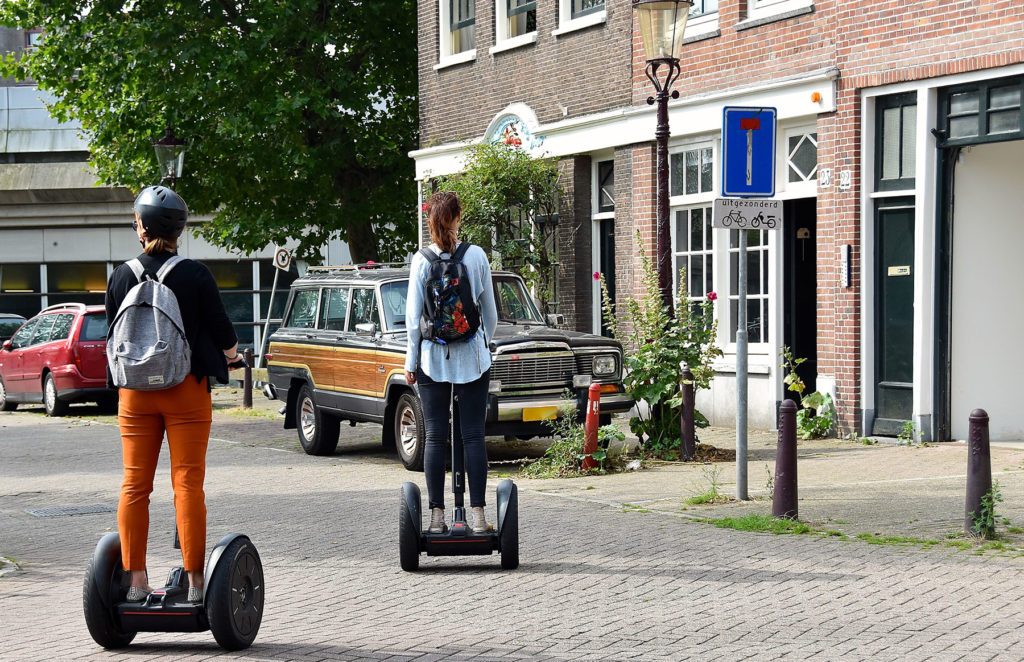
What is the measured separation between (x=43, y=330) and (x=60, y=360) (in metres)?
1.30

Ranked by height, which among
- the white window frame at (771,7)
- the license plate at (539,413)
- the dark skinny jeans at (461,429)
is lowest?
the license plate at (539,413)

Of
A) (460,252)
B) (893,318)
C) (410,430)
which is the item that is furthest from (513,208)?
(460,252)

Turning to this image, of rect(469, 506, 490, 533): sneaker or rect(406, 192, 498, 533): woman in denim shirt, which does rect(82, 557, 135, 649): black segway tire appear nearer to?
rect(406, 192, 498, 533): woman in denim shirt

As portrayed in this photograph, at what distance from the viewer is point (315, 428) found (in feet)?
48.8

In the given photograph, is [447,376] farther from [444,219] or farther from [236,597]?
[236,597]

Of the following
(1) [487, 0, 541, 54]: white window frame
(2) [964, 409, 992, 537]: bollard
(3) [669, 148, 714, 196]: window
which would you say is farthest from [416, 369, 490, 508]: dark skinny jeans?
(1) [487, 0, 541, 54]: white window frame

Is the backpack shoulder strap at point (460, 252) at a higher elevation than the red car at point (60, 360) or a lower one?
higher

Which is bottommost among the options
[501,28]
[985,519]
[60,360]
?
[985,519]

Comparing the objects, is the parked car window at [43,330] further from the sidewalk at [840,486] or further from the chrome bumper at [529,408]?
the chrome bumper at [529,408]

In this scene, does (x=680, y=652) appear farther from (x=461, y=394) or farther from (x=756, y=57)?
(x=756, y=57)

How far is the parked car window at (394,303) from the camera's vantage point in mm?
13750

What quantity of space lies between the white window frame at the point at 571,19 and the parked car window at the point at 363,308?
20.8 feet

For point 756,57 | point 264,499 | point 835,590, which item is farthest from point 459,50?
point 835,590

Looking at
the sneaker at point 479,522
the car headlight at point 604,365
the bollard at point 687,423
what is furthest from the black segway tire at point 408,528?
the car headlight at point 604,365
